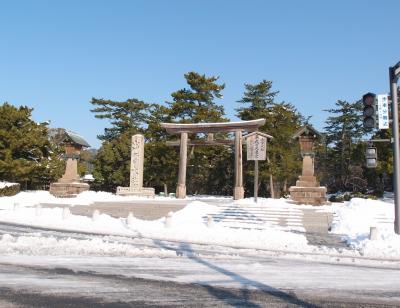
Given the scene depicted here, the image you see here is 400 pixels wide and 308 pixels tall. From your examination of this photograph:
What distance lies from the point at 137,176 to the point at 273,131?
46.8 feet

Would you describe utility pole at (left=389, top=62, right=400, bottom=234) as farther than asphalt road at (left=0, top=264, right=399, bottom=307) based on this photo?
Yes

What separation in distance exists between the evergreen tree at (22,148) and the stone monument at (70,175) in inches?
175

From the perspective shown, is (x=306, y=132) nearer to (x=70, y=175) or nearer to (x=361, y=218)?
(x=361, y=218)

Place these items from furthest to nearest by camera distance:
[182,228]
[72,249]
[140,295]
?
1. [182,228]
2. [72,249]
3. [140,295]

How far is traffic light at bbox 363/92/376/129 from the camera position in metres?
11.0

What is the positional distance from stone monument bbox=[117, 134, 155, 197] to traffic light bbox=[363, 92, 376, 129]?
820 inches

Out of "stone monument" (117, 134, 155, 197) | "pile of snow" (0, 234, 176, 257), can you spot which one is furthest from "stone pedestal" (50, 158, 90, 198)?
"pile of snow" (0, 234, 176, 257)

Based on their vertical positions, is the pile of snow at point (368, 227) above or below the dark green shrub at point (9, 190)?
below

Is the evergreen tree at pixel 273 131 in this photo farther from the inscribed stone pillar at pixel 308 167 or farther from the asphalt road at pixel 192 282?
the asphalt road at pixel 192 282

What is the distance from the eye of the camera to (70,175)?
29359 millimetres

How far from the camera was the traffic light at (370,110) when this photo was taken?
11.0 m

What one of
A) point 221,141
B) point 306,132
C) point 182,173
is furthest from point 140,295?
point 221,141

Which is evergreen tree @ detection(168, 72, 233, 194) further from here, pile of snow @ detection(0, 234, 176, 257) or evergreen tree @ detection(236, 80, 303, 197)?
pile of snow @ detection(0, 234, 176, 257)

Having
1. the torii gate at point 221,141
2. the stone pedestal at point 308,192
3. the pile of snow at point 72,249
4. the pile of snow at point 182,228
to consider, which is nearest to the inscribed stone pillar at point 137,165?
the torii gate at point 221,141
